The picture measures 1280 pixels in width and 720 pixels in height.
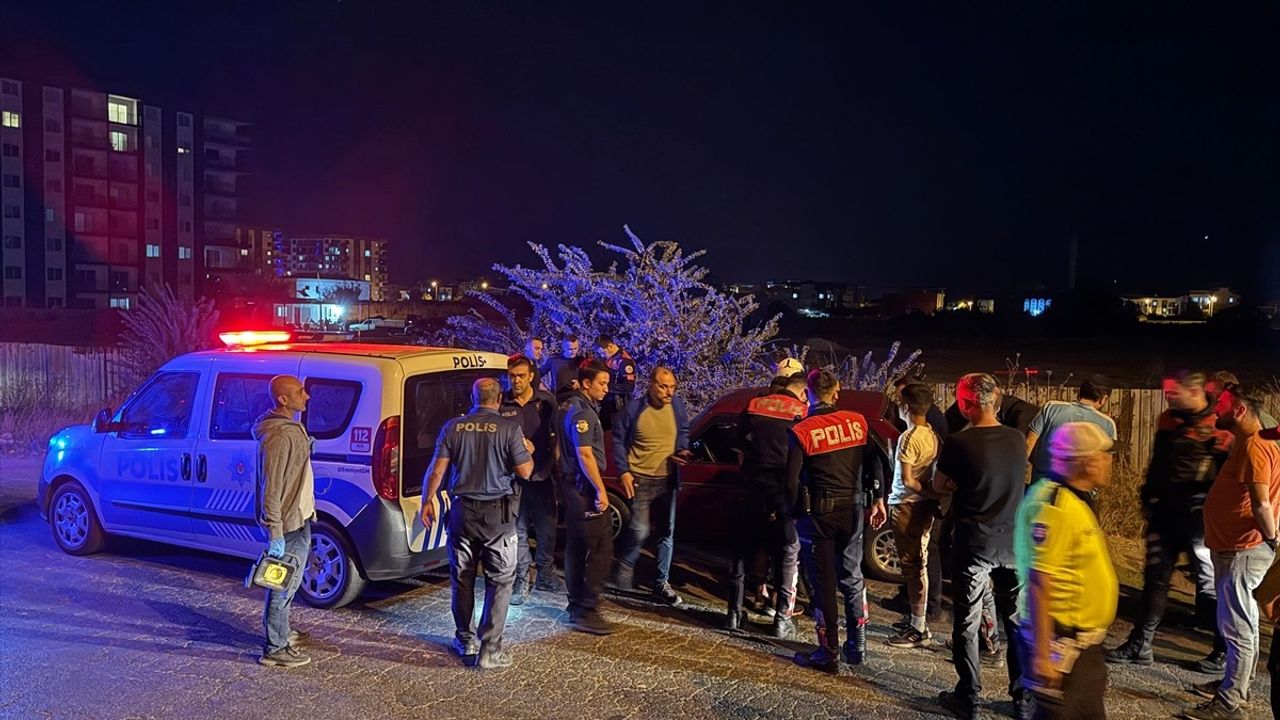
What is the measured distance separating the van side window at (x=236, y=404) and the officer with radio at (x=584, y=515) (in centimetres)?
228

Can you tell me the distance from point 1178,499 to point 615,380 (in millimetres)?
4923

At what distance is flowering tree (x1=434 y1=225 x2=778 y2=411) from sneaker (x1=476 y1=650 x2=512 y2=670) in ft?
21.4

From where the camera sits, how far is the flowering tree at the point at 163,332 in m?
15.9

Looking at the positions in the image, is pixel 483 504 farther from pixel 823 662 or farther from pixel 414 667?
pixel 823 662

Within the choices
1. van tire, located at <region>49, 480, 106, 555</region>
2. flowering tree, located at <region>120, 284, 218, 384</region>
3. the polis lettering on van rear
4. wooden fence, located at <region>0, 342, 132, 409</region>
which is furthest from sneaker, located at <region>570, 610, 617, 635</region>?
wooden fence, located at <region>0, 342, 132, 409</region>

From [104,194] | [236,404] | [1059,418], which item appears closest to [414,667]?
[236,404]

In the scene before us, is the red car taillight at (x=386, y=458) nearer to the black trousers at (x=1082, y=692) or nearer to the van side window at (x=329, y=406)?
the van side window at (x=329, y=406)

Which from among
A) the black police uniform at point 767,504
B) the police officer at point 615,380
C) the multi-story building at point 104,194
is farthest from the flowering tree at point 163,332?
the multi-story building at point 104,194

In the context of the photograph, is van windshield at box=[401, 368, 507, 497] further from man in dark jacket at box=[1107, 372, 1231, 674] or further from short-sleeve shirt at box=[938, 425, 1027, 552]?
man in dark jacket at box=[1107, 372, 1231, 674]

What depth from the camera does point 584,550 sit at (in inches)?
244

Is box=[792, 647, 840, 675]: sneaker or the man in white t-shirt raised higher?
the man in white t-shirt

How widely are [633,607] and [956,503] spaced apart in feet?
8.68

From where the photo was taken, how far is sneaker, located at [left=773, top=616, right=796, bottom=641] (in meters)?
6.07

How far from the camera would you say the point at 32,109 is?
6166cm
